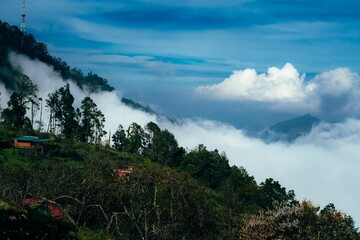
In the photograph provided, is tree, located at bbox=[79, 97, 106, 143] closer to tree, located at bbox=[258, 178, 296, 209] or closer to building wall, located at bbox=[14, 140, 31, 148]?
building wall, located at bbox=[14, 140, 31, 148]

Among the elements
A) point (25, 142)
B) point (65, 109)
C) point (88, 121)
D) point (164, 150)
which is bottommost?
point (164, 150)

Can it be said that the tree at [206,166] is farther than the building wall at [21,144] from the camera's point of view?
Yes

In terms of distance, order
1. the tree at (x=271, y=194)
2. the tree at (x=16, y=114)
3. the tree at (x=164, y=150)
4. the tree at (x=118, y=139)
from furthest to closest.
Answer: the tree at (x=118, y=139)
the tree at (x=164, y=150)
the tree at (x=16, y=114)
the tree at (x=271, y=194)

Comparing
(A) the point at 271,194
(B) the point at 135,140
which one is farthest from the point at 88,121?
(A) the point at 271,194

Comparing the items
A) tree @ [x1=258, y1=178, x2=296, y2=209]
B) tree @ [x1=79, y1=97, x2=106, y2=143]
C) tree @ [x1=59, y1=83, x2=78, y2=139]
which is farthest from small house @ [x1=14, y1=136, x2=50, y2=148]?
Answer: tree @ [x1=258, y1=178, x2=296, y2=209]

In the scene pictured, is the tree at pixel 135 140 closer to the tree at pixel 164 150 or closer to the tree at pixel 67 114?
the tree at pixel 164 150

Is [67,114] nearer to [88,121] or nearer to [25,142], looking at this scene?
[88,121]

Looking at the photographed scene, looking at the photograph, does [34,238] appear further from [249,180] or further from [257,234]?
[249,180]

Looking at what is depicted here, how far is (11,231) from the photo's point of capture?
1015 centimetres

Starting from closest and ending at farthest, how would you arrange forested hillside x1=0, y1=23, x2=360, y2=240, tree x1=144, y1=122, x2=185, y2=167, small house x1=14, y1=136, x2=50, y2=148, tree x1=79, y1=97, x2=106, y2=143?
forested hillside x1=0, y1=23, x2=360, y2=240
small house x1=14, y1=136, x2=50, y2=148
tree x1=79, y1=97, x2=106, y2=143
tree x1=144, y1=122, x2=185, y2=167

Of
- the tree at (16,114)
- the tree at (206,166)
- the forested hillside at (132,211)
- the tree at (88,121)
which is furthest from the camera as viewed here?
the tree at (88,121)

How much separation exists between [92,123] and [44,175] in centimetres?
8302

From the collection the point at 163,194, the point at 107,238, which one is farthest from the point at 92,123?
the point at 107,238

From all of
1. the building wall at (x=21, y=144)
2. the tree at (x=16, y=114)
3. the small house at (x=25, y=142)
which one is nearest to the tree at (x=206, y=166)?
the small house at (x=25, y=142)
